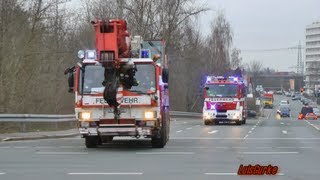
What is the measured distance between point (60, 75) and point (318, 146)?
A: 1952 centimetres

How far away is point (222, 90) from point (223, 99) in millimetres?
593

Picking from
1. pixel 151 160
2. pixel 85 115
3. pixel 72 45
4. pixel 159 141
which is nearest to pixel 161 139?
pixel 159 141

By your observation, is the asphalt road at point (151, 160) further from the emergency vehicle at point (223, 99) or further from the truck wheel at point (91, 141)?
the emergency vehicle at point (223, 99)

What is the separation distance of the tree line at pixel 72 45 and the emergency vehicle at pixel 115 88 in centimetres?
1034

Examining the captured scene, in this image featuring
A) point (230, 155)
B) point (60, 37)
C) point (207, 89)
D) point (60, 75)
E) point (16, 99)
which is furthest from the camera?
point (60, 37)

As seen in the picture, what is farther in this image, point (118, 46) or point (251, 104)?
point (251, 104)

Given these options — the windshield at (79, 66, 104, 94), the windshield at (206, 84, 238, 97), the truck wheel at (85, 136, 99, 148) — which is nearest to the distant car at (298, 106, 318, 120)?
the windshield at (206, 84, 238, 97)

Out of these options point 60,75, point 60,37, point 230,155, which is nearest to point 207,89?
point 60,75

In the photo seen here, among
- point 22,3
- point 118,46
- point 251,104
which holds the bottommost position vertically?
point 251,104

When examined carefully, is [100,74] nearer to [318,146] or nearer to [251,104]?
[318,146]

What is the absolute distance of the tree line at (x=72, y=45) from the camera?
2884 cm

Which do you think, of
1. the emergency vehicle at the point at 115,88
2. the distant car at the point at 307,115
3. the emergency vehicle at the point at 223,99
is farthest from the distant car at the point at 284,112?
the emergency vehicle at the point at 115,88

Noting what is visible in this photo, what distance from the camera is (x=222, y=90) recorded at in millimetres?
39375

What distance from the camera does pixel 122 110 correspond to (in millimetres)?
17750
